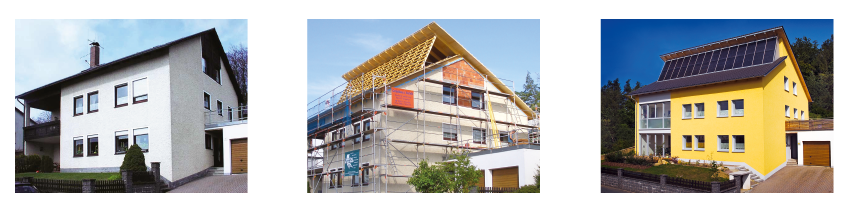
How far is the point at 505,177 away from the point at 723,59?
5.11 metres

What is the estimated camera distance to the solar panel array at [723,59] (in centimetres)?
1111

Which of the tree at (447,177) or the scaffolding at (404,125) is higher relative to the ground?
the scaffolding at (404,125)

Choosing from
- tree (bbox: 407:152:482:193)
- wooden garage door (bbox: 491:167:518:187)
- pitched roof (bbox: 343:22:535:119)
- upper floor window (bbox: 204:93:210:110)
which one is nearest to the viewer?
upper floor window (bbox: 204:93:210:110)

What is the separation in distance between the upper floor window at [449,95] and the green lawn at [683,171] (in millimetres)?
5038

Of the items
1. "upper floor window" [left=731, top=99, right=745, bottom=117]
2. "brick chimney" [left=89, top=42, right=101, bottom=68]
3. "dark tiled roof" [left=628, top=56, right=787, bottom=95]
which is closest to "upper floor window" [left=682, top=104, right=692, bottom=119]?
"dark tiled roof" [left=628, top=56, right=787, bottom=95]

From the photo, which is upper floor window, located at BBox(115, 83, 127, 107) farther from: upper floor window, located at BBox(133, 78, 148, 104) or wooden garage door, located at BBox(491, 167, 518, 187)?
wooden garage door, located at BBox(491, 167, 518, 187)

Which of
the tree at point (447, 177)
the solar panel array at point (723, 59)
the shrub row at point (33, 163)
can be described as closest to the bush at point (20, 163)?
the shrub row at point (33, 163)

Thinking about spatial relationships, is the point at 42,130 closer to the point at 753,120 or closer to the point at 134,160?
the point at 134,160

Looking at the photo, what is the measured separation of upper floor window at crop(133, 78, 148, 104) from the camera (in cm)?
1208

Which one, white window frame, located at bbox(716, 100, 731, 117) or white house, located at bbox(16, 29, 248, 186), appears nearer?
white window frame, located at bbox(716, 100, 731, 117)

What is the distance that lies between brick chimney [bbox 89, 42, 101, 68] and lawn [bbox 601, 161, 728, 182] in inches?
437

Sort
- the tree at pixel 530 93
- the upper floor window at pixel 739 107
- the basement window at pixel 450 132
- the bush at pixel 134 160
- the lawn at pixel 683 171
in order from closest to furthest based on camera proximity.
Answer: the lawn at pixel 683 171 → the upper floor window at pixel 739 107 → the bush at pixel 134 160 → the basement window at pixel 450 132 → the tree at pixel 530 93

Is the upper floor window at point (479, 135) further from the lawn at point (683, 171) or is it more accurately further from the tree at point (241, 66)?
the tree at point (241, 66)
